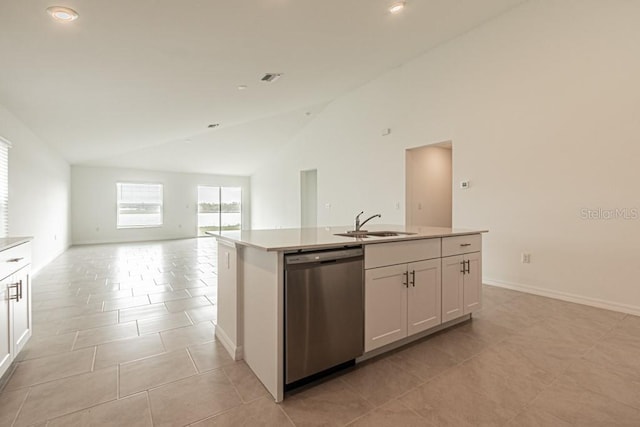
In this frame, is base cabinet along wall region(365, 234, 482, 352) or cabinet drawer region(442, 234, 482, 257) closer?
base cabinet along wall region(365, 234, 482, 352)

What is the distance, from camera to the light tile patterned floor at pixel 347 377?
1.58 meters

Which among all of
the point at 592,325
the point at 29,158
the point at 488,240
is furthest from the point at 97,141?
the point at 592,325

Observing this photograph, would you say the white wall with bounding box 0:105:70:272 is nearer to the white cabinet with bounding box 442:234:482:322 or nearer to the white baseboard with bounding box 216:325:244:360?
the white baseboard with bounding box 216:325:244:360

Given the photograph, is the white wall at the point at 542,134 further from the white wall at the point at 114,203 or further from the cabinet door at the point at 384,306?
the white wall at the point at 114,203

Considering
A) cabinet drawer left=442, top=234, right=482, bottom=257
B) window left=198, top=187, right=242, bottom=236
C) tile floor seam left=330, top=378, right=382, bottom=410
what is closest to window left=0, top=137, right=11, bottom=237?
tile floor seam left=330, top=378, right=382, bottom=410

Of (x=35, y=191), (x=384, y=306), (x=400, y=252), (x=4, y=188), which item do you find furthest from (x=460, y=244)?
(x=35, y=191)

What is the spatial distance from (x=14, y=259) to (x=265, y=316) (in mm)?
1768

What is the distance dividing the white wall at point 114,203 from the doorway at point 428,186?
8.17 metres

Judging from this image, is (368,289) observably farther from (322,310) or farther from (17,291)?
(17,291)

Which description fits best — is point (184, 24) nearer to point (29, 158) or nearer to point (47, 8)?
point (47, 8)

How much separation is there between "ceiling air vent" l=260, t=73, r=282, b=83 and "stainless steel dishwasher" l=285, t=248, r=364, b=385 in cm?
308

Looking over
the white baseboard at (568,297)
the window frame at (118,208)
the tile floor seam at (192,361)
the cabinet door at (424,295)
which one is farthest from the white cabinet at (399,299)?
the window frame at (118,208)

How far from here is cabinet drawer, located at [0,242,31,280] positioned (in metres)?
1.86

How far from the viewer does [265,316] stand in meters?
1.83
